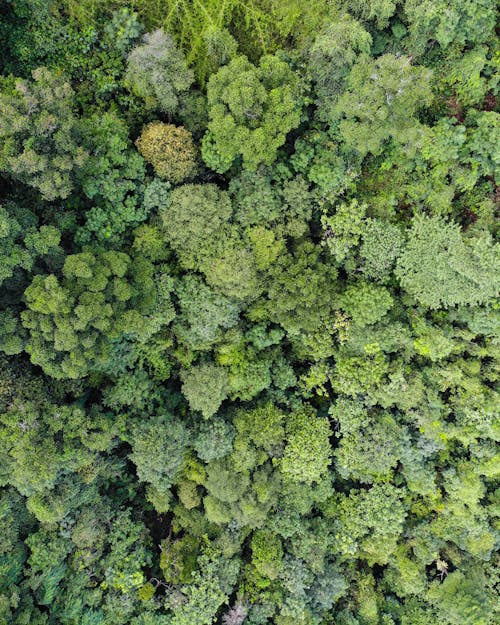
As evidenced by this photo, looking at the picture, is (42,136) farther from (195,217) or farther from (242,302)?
(242,302)

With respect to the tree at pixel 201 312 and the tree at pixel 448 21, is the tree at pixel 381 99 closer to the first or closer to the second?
the tree at pixel 448 21

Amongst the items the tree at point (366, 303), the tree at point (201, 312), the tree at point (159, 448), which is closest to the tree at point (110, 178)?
the tree at point (201, 312)

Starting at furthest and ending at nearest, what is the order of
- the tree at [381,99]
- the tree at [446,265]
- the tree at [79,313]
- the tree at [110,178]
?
the tree at [446,265]
the tree at [110,178]
the tree at [381,99]
the tree at [79,313]

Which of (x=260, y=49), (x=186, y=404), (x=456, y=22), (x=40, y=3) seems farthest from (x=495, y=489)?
(x=40, y=3)

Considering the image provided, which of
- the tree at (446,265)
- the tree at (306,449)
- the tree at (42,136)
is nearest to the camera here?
the tree at (42,136)

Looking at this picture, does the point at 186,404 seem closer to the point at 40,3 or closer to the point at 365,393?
the point at 365,393

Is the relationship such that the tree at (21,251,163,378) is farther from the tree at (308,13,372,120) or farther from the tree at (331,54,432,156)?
the tree at (308,13,372,120)

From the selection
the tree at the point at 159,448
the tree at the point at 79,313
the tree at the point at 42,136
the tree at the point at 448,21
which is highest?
the tree at the point at 448,21
